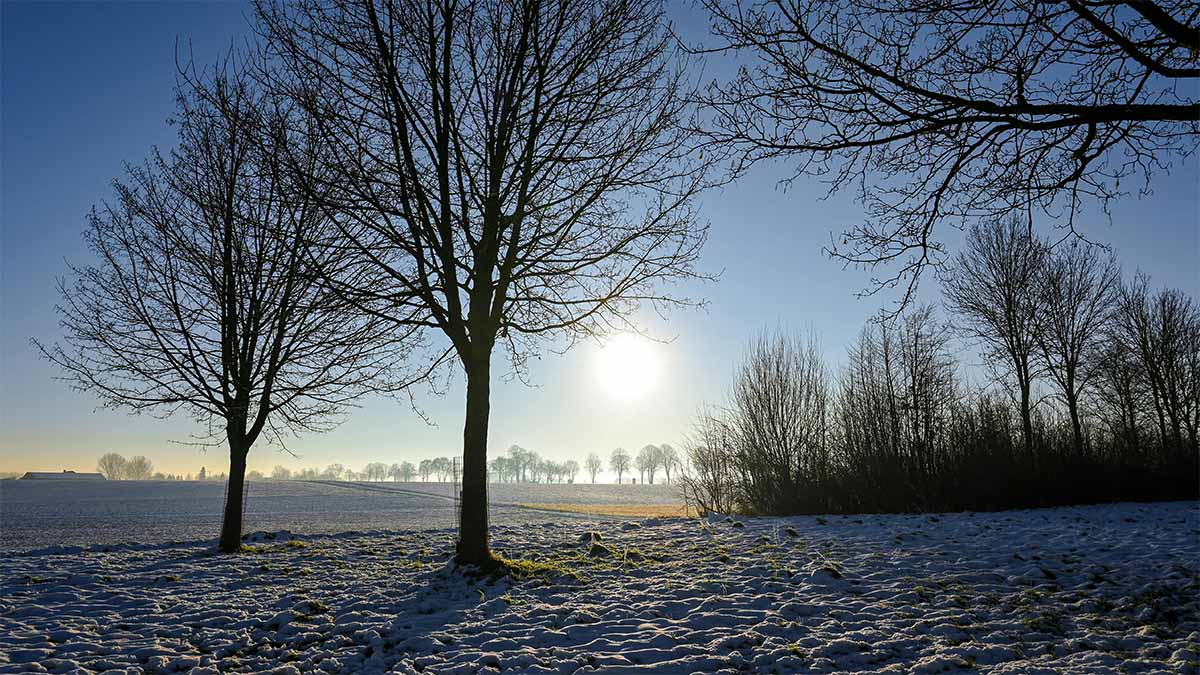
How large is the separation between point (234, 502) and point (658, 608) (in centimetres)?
911

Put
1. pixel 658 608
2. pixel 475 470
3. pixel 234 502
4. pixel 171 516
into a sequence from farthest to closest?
pixel 171 516 → pixel 234 502 → pixel 475 470 → pixel 658 608

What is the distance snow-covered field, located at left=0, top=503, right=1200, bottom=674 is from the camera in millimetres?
5184

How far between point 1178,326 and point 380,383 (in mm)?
30859

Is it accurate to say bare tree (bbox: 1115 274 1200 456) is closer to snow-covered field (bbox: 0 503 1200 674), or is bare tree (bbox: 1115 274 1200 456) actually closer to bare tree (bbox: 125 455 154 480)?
snow-covered field (bbox: 0 503 1200 674)

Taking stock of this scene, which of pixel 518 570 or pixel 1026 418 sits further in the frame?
pixel 1026 418

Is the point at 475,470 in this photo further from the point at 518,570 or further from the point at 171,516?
the point at 171,516

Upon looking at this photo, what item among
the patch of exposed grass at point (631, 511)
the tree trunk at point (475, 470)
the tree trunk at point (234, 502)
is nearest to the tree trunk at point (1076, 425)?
the patch of exposed grass at point (631, 511)

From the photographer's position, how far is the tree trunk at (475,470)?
8812mm

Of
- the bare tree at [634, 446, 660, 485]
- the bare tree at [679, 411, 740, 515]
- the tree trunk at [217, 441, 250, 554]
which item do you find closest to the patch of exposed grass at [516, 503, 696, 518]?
the bare tree at [679, 411, 740, 515]

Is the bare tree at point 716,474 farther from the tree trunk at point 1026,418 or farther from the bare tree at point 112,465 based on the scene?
the bare tree at point 112,465

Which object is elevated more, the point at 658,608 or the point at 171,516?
the point at 658,608

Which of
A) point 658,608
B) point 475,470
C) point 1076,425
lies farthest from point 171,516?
point 1076,425

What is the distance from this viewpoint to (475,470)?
891 centimetres

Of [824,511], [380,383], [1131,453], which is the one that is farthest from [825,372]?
[380,383]
